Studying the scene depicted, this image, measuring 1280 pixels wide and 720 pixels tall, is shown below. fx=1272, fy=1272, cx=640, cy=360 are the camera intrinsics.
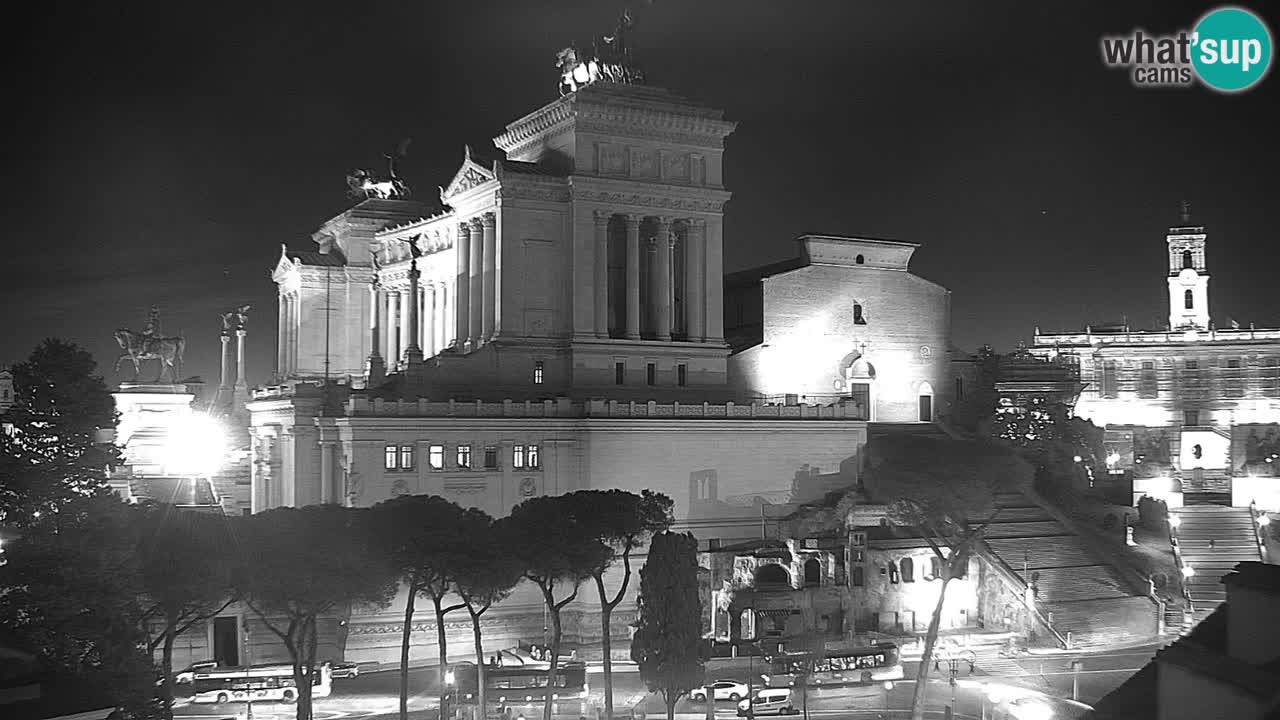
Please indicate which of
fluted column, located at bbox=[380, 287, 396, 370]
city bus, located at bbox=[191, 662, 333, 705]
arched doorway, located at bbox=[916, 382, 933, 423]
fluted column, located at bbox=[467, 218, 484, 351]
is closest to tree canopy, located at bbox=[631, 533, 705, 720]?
city bus, located at bbox=[191, 662, 333, 705]

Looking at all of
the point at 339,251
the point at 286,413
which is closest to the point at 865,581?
the point at 286,413

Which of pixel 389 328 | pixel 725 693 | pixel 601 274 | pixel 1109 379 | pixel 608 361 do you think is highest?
pixel 601 274

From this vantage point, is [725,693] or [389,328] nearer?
[725,693]

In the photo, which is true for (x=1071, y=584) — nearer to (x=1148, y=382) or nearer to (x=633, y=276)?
(x=633, y=276)

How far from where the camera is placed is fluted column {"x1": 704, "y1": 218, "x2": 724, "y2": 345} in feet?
265

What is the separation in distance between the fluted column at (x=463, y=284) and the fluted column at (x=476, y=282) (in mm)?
436

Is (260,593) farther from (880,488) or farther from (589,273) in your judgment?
(880,488)

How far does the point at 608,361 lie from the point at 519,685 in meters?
28.3

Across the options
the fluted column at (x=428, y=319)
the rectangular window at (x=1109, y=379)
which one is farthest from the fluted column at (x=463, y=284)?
the rectangular window at (x=1109, y=379)

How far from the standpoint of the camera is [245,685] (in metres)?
54.2

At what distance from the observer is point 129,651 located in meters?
38.8

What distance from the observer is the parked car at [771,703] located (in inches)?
2079

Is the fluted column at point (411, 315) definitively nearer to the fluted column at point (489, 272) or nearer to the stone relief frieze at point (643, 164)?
the fluted column at point (489, 272)

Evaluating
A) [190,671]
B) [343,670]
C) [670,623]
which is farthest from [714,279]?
[190,671]
